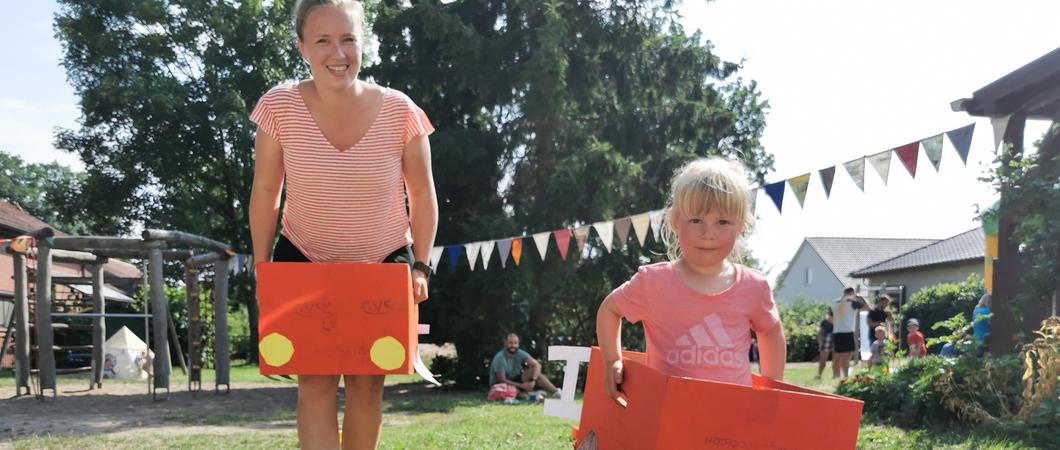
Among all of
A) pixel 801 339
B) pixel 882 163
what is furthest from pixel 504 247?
pixel 801 339

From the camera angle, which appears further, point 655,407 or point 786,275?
point 786,275

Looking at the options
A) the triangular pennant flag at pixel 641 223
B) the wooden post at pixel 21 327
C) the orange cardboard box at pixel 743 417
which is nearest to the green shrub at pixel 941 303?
the triangular pennant flag at pixel 641 223

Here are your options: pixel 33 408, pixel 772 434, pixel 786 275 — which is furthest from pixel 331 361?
pixel 786 275

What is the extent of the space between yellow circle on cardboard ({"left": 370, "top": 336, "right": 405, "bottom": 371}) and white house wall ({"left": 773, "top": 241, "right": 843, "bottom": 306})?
174ft

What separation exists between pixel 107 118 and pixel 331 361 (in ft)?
84.3

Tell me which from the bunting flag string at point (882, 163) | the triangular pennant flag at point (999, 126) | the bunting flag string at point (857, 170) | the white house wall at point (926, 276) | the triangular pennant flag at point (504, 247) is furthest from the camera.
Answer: the white house wall at point (926, 276)

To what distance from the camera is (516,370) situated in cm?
1451

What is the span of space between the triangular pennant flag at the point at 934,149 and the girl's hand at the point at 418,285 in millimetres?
7247

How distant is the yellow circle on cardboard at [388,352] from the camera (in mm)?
3197

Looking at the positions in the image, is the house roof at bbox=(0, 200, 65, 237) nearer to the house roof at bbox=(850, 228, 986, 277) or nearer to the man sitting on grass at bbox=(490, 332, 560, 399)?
the man sitting on grass at bbox=(490, 332, 560, 399)

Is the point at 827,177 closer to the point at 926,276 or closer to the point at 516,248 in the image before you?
the point at 516,248

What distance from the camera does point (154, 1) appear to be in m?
26.3

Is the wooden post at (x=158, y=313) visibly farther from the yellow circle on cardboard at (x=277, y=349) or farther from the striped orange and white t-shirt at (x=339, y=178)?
the yellow circle on cardboard at (x=277, y=349)

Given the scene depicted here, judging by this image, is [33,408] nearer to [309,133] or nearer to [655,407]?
[309,133]
